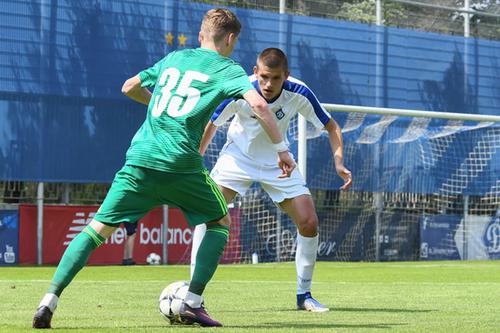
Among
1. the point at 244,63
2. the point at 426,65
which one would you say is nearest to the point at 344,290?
the point at 244,63

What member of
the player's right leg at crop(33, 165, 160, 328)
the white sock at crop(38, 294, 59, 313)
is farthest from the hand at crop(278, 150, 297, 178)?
the white sock at crop(38, 294, 59, 313)

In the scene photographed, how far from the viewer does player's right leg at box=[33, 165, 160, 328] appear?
672 cm

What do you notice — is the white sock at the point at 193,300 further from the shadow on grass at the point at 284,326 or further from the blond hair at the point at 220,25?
the blond hair at the point at 220,25

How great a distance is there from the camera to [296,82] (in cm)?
926

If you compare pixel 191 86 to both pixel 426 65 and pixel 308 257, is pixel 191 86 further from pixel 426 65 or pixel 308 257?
pixel 426 65

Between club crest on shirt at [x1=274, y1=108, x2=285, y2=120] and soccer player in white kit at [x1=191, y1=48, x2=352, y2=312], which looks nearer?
soccer player in white kit at [x1=191, y1=48, x2=352, y2=312]

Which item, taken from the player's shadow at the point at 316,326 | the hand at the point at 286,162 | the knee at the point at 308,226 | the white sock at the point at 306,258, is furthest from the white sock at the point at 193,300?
the knee at the point at 308,226

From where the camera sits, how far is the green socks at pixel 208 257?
7.18m

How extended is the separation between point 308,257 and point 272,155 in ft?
3.19

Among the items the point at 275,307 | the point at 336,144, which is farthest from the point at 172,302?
the point at 336,144

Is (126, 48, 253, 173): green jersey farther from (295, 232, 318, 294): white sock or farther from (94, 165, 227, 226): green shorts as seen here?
(295, 232, 318, 294): white sock

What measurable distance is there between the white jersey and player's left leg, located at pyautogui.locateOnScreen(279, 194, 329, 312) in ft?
1.56

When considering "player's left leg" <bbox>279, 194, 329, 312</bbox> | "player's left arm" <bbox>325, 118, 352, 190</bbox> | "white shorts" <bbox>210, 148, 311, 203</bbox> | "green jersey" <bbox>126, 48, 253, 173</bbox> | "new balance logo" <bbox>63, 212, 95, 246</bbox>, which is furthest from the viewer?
"new balance logo" <bbox>63, 212, 95, 246</bbox>

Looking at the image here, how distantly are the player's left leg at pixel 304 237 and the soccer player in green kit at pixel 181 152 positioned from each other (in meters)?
2.10
